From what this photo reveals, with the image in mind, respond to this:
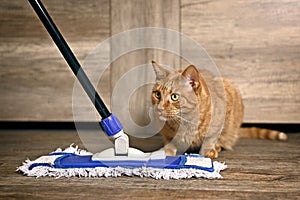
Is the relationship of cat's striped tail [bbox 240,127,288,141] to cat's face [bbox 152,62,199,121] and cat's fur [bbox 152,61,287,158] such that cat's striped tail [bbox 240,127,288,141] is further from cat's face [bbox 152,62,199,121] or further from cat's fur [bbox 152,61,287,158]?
cat's face [bbox 152,62,199,121]

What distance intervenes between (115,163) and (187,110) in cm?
33

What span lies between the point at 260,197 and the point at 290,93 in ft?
3.20

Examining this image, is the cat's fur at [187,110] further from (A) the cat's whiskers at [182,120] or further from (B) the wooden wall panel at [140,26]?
(B) the wooden wall panel at [140,26]

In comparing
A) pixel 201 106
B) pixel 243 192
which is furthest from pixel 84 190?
pixel 201 106

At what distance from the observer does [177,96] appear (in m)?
1.51

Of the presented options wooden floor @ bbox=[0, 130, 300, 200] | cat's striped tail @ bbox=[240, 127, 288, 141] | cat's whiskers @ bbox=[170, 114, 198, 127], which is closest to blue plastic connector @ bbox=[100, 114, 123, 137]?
wooden floor @ bbox=[0, 130, 300, 200]

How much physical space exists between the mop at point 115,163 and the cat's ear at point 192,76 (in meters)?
0.26

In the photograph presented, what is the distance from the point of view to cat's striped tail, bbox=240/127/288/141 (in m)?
1.93

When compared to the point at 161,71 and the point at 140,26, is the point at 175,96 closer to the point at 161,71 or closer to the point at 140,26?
the point at 161,71

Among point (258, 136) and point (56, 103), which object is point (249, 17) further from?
point (56, 103)

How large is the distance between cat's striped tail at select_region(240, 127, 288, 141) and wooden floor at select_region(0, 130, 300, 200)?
0.32 meters

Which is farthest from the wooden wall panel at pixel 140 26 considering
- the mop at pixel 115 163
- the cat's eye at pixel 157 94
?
the mop at pixel 115 163

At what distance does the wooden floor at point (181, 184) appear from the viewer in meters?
1.14

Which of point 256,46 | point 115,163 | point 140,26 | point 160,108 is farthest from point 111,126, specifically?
point 256,46
